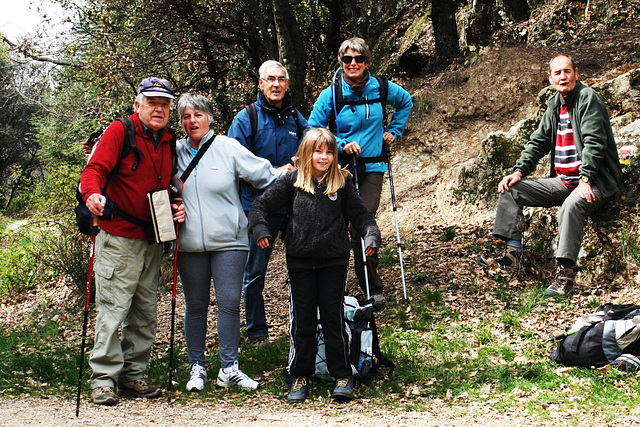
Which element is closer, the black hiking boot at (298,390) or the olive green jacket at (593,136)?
the black hiking boot at (298,390)

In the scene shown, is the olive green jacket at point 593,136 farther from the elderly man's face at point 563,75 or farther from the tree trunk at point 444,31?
the tree trunk at point 444,31

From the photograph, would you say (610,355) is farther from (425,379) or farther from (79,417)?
(79,417)

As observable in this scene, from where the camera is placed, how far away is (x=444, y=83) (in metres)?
12.3

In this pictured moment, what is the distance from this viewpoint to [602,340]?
Result: 4.58 meters

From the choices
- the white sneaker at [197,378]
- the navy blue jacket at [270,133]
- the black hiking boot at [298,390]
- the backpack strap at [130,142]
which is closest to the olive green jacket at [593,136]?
the navy blue jacket at [270,133]

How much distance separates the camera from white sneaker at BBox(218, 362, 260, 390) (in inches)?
189

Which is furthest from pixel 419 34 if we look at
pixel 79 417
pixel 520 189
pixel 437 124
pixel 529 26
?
Result: pixel 79 417

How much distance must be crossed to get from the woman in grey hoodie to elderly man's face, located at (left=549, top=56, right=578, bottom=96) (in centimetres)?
326

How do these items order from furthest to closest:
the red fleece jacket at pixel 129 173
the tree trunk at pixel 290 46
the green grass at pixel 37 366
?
the tree trunk at pixel 290 46
the green grass at pixel 37 366
the red fleece jacket at pixel 129 173

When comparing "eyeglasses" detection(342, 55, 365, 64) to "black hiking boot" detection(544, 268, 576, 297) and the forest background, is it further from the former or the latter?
"black hiking boot" detection(544, 268, 576, 297)

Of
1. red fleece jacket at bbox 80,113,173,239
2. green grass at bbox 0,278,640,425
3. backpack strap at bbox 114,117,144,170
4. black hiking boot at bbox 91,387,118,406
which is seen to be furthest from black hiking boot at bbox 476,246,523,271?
black hiking boot at bbox 91,387,118,406

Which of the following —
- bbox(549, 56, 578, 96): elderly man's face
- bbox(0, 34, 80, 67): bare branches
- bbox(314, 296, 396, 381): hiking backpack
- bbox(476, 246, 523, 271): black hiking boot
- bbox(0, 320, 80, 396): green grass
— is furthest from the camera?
bbox(0, 34, 80, 67): bare branches

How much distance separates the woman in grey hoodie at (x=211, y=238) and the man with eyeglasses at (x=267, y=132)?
56 centimetres

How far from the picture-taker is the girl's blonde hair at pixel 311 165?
15.2ft
